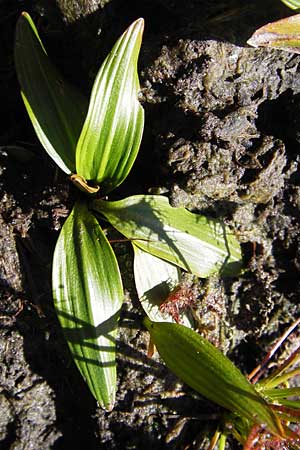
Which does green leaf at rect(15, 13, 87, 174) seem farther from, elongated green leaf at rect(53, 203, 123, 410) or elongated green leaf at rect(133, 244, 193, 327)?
elongated green leaf at rect(133, 244, 193, 327)

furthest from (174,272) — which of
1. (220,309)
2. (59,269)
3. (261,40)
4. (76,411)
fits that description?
(261,40)

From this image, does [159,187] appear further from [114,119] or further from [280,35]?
[280,35]

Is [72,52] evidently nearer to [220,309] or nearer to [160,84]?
[160,84]

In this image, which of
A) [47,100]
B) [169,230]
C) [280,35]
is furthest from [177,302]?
[280,35]

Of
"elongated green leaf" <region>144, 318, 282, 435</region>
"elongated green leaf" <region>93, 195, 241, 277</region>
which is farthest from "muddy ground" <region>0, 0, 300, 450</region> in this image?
"elongated green leaf" <region>144, 318, 282, 435</region>

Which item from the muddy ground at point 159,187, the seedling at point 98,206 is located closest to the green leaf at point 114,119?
the seedling at point 98,206

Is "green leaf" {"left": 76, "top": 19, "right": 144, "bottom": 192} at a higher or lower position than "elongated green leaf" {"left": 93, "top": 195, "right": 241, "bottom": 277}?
higher
